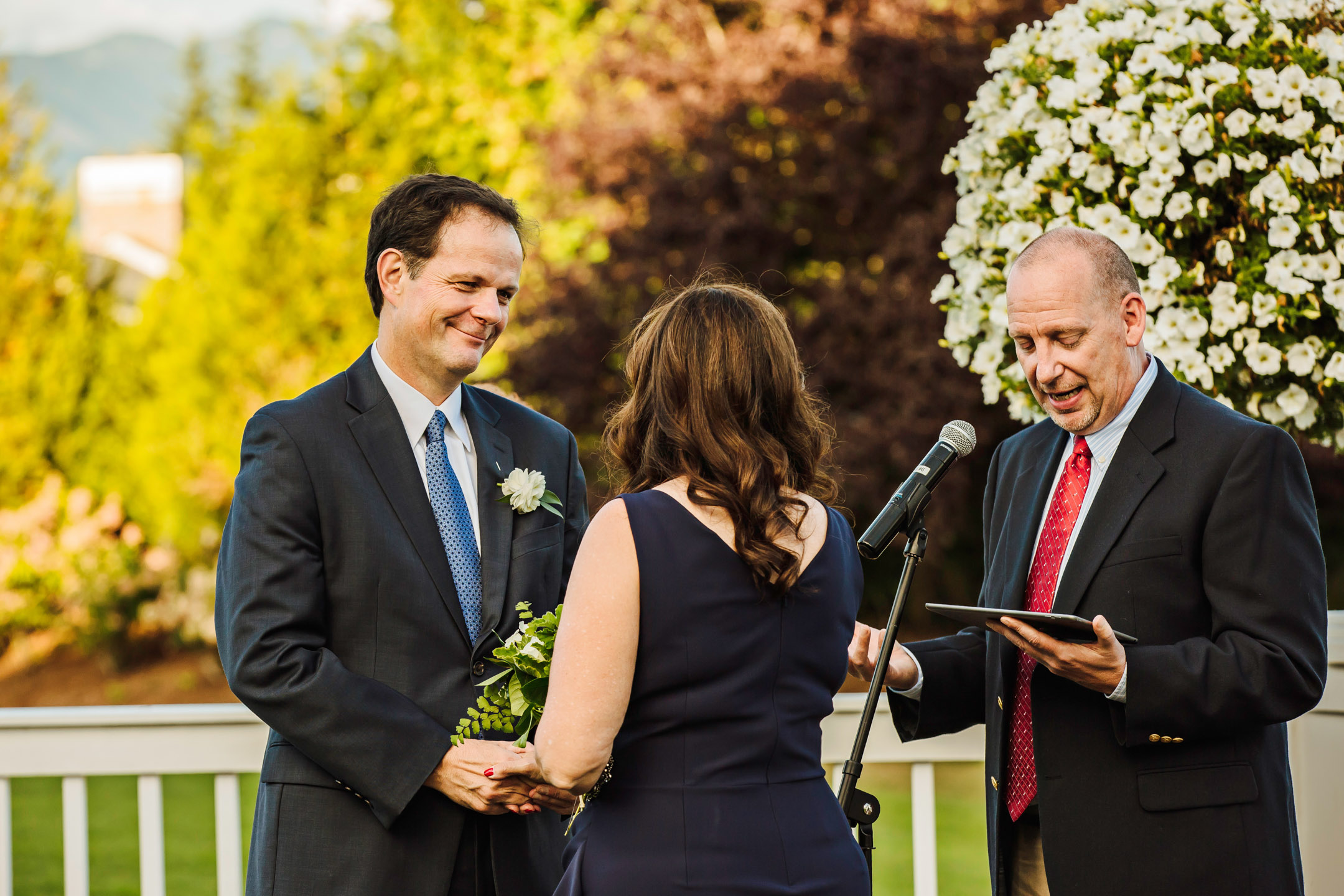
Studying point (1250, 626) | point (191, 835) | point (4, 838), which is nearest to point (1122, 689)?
point (1250, 626)

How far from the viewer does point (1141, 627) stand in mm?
2352

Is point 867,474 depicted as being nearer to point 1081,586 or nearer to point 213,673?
point 1081,586

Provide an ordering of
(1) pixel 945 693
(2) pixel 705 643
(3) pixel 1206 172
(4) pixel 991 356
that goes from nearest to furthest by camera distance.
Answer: (2) pixel 705 643 → (1) pixel 945 693 → (3) pixel 1206 172 → (4) pixel 991 356

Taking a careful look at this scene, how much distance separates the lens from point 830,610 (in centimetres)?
210

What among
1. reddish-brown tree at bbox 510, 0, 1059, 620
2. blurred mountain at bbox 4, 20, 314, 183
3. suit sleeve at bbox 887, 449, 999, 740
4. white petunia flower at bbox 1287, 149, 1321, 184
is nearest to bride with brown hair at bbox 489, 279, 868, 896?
suit sleeve at bbox 887, 449, 999, 740

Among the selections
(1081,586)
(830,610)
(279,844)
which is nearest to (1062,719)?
(1081,586)

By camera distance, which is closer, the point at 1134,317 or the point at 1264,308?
the point at 1134,317

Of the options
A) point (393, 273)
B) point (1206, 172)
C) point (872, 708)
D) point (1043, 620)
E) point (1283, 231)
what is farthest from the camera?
point (1206, 172)

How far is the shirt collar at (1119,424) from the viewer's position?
8.32 feet

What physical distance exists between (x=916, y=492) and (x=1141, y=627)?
22.1 inches

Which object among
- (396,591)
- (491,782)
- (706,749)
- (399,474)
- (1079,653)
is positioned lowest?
(491,782)

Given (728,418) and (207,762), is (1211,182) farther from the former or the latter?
(207,762)

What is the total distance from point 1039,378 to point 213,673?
11378 mm

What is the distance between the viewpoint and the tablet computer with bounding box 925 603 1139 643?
2.06 meters
